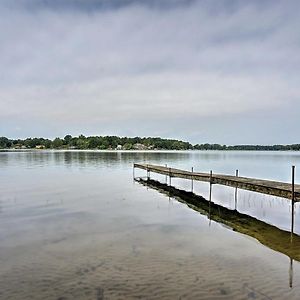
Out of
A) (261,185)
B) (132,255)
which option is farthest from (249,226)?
(132,255)

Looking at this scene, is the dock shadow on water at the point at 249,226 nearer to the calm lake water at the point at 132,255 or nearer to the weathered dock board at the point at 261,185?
the calm lake water at the point at 132,255

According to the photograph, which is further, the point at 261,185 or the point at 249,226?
the point at 261,185

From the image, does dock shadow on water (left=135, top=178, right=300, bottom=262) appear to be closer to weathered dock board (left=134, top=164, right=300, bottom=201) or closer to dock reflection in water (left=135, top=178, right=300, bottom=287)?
dock reflection in water (left=135, top=178, right=300, bottom=287)

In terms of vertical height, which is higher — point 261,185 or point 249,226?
point 261,185

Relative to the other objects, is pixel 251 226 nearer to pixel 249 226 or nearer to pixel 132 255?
pixel 249 226

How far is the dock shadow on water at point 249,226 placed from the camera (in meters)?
13.3

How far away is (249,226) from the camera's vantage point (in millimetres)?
17016

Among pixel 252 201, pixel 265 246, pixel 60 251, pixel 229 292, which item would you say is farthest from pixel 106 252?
pixel 252 201

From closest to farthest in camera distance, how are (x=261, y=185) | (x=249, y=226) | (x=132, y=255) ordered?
(x=132, y=255)
(x=249, y=226)
(x=261, y=185)

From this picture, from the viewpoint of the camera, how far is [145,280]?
9.62m

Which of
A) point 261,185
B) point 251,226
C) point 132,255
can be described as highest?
point 261,185

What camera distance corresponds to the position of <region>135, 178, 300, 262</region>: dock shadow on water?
43.5 feet

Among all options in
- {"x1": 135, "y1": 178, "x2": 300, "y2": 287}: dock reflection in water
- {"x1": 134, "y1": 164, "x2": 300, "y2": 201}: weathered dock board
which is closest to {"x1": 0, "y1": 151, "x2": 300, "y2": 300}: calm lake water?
{"x1": 135, "y1": 178, "x2": 300, "y2": 287}: dock reflection in water

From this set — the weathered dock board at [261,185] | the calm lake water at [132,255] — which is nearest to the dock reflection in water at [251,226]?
the calm lake water at [132,255]
